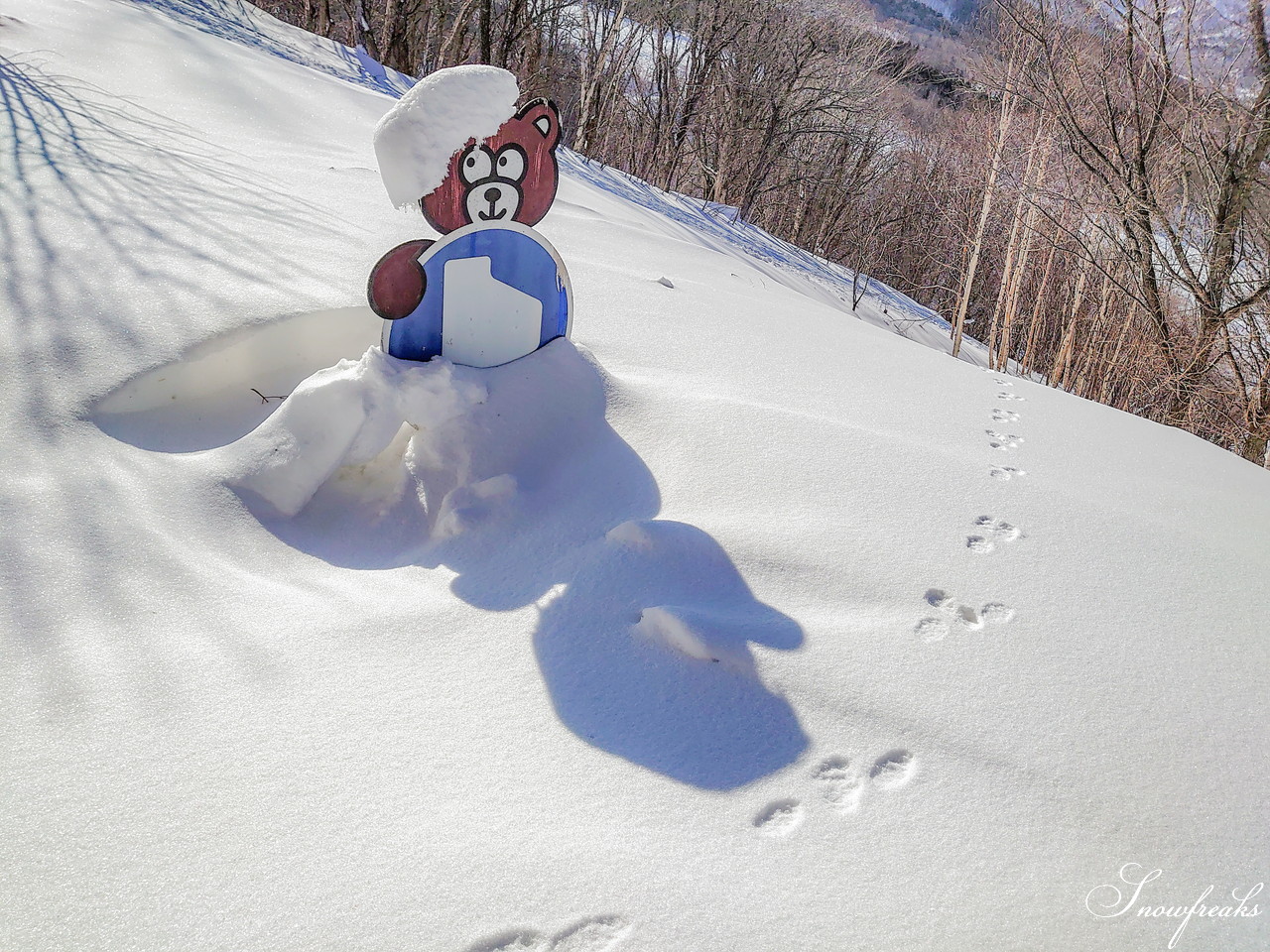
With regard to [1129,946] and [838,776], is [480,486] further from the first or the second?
[1129,946]

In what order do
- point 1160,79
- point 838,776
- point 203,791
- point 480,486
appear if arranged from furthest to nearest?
point 1160,79 → point 480,486 → point 838,776 → point 203,791

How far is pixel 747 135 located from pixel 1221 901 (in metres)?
12.0

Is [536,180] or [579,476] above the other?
[536,180]

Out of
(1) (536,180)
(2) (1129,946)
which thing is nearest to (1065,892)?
(2) (1129,946)

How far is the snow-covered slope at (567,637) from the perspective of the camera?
0.92 meters

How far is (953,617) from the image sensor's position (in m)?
1.44

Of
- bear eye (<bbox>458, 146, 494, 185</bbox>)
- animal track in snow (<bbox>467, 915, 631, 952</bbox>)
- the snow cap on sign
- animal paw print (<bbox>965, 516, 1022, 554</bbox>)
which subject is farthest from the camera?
bear eye (<bbox>458, 146, 494, 185</bbox>)

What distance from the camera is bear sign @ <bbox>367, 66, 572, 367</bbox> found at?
1936mm

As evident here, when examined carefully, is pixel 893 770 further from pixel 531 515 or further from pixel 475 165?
pixel 475 165

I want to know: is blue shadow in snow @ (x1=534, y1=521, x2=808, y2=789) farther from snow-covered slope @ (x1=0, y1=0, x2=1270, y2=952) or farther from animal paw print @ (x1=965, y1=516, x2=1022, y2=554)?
animal paw print @ (x1=965, y1=516, x2=1022, y2=554)

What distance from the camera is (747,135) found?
11.5 m

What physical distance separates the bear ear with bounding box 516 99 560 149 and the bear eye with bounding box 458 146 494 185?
0.14m

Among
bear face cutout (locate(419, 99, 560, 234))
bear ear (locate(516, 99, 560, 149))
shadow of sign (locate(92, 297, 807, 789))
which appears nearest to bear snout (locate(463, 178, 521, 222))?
bear face cutout (locate(419, 99, 560, 234))

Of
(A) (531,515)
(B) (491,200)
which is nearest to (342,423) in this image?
(A) (531,515)
